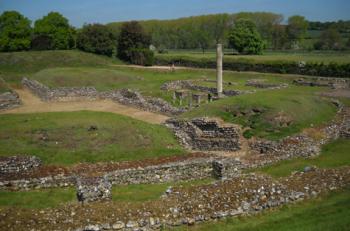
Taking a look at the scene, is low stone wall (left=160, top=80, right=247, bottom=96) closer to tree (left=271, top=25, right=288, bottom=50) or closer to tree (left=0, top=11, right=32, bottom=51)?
tree (left=0, top=11, right=32, bottom=51)

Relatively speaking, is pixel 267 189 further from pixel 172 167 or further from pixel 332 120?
pixel 332 120

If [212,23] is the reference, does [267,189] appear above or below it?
below

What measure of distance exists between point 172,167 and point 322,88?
3413 centimetres

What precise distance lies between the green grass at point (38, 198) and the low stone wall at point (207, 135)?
31.8 feet

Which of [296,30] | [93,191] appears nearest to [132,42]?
[296,30]

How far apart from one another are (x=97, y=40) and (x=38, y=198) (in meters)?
65.6

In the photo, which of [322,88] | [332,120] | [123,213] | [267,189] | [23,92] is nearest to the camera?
[123,213]

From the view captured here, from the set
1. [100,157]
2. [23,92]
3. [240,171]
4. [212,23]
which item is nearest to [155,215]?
[240,171]

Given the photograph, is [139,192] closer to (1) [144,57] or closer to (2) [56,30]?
A: (1) [144,57]

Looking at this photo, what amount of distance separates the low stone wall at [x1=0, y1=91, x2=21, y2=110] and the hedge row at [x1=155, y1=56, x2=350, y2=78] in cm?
3548

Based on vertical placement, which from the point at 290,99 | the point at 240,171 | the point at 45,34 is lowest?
the point at 240,171

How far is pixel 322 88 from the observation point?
162ft

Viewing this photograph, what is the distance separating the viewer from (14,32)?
7981 centimetres

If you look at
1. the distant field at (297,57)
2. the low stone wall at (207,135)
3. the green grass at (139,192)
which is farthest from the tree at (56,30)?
the green grass at (139,192)
